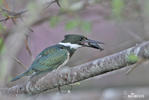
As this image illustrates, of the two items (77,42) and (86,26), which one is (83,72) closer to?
(86,26)

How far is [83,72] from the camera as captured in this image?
9.41 feet

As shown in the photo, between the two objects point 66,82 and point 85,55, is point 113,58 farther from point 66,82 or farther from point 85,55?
point 85,55

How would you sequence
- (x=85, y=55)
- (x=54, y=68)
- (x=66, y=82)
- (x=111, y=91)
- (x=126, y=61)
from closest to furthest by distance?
(x=126, y=61) < (x=66, y=82) < (x=54, y=68) < (x=85, y=55) < (x=111, y=91)

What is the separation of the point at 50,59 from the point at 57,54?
10 centimetres

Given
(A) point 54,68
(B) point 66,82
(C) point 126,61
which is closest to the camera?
(C) point 126,61

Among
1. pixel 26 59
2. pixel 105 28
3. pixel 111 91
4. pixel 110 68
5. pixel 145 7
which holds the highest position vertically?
pixel 105 28

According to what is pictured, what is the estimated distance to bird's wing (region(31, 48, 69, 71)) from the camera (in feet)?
12.3

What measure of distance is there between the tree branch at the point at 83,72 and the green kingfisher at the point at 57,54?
325mm

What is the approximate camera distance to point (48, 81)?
3.15 metres

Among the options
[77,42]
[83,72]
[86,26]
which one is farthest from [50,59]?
A: [83,72]

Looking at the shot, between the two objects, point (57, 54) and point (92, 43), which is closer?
point (92, 43)

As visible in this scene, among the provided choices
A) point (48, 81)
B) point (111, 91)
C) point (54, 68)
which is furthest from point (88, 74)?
point (111, 91)

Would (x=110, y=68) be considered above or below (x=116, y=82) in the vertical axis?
below

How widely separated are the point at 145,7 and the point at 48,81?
98cm
